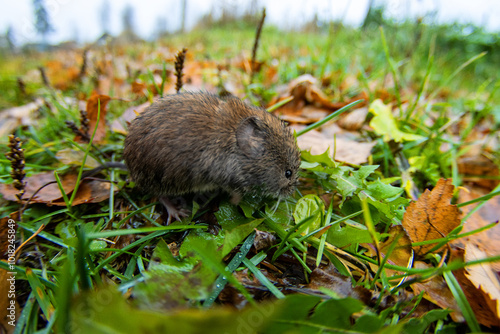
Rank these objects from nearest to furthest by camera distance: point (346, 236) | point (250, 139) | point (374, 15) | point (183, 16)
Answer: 1. point (346, 236)
2. point (250, 139)
3. point (374, 15)
4. point (183, 16)

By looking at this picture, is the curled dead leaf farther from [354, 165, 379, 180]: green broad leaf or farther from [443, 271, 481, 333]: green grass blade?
[354, 165, 379, 180]: green broad leaf

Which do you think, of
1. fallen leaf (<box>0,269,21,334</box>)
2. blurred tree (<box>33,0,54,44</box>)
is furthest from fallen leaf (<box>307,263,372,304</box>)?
blurred tree (<box>33,0,54,44</box>)

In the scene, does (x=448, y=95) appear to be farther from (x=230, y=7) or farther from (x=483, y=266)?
(x=230, y=7)

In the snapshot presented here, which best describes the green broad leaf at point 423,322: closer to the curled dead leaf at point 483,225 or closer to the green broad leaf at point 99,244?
the curled dead leaf at point 483,225

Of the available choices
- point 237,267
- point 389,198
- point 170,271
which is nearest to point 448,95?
point 389,198

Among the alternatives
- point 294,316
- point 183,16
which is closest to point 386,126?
point 294,316

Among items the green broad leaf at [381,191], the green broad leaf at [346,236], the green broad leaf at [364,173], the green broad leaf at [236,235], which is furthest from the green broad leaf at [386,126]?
the green broad leaf at [236,235]

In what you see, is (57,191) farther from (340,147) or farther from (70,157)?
(340,147)

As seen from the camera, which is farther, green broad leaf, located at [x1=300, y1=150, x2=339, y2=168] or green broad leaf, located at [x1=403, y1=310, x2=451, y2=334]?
green broad leaf, located at [x1=300, y1=150, x2=339, y2=168]
